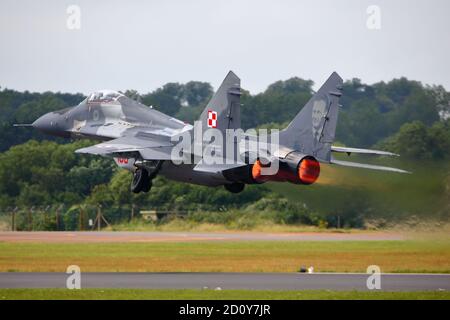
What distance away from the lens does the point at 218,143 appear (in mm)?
30438

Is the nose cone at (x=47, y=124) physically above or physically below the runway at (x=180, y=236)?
above

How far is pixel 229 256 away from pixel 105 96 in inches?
249

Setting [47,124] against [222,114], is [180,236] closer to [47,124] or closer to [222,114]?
[47,124]

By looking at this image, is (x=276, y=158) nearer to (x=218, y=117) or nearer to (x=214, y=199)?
(x=218, y=117)

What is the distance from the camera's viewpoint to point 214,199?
160ft

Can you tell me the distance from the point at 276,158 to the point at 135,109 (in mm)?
6332

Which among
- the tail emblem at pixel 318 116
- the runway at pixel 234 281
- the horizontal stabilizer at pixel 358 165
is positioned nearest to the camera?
the runway at pixel 234 281

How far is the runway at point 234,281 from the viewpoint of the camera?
24062 millimetres

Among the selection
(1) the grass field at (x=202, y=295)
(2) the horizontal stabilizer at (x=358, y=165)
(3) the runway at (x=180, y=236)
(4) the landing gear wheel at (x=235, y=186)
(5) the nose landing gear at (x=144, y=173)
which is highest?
(2) the horizontal stabilizer at (x=358, y=165)

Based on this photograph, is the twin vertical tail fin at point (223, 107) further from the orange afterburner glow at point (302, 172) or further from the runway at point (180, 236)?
the runway at point (180, 236)

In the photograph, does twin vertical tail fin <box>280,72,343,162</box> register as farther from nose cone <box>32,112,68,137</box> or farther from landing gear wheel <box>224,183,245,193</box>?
nose cone <box>32,112,68,137</box>

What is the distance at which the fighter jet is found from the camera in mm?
29562
